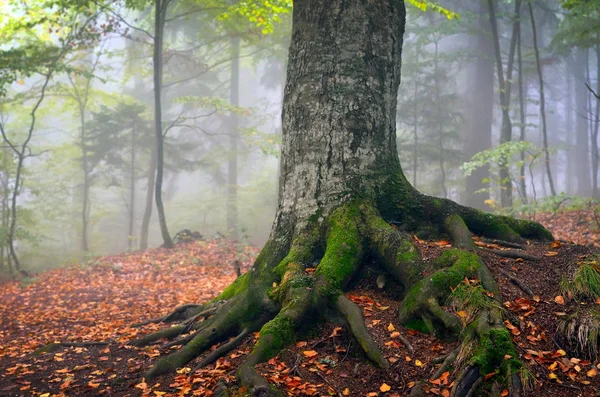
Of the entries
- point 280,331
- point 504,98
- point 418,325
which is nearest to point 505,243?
point 418,325

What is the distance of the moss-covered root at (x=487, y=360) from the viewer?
2953mm

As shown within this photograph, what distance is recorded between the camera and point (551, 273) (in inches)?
170

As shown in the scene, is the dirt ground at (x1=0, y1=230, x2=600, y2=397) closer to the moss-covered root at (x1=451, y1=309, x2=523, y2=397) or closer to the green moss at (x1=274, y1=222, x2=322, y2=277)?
the moss-covered root at (x1=451, y1=309, x2=523, y2=397)

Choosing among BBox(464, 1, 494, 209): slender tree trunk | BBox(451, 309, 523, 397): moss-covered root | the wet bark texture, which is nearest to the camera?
BBox(451, 309, 523, 397): moss-covered root

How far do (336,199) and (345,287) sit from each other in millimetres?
1018

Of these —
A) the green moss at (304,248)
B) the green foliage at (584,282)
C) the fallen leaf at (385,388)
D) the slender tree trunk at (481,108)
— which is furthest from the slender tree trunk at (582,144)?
the fallen leaf at (385,388)

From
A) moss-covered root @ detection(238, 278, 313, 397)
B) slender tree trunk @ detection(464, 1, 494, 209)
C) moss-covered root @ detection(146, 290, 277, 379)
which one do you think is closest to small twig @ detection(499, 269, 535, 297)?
moss-covered root @ detection(238, 278, 313, 397)

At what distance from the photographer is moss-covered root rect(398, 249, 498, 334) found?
379cm

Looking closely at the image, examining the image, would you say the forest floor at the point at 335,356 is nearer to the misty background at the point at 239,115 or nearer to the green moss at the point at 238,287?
the green moss at the point at 238,287

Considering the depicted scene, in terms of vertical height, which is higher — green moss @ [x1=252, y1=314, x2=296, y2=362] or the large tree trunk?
the large tree trunk

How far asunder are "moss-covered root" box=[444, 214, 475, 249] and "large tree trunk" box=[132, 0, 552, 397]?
0.5 inches

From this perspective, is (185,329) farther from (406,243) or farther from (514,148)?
(514,148)

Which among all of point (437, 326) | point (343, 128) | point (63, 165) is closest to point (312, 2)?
point (343, 128)

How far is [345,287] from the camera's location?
456cm
